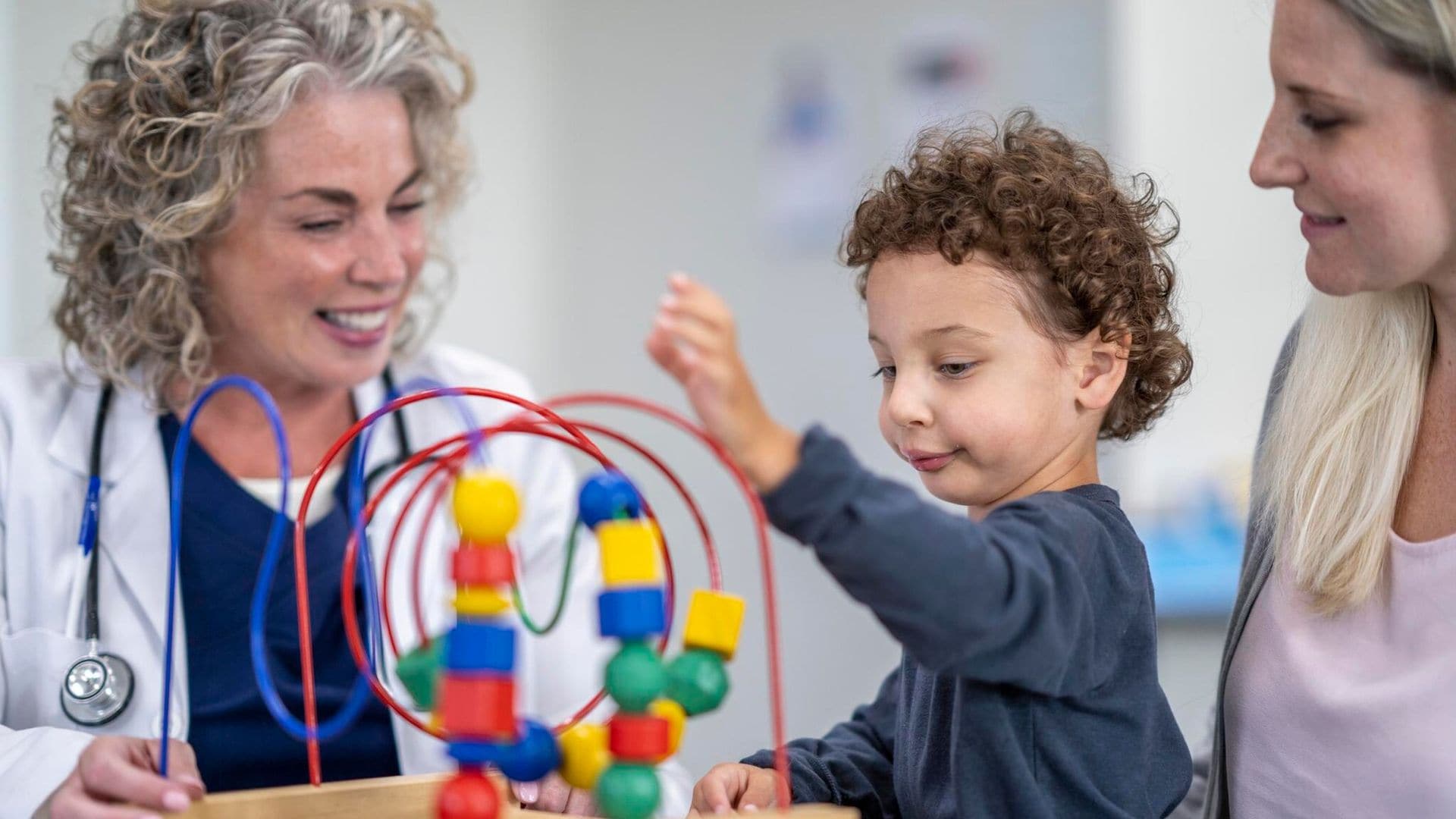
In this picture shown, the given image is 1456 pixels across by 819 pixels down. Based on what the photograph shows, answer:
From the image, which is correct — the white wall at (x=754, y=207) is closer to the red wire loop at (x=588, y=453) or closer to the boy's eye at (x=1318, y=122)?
the boy's eye at (x=1318, y=122)

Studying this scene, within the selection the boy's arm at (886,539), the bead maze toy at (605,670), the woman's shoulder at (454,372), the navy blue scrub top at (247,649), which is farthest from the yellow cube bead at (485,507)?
the woman's shoulder at (454,372)

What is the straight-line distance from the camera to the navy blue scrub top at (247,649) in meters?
1.35

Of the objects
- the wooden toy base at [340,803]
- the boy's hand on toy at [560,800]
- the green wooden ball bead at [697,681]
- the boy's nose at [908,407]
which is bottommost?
the boy's hand on toy at [560,800]

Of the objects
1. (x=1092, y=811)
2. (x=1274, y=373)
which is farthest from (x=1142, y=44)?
(x=1092, y=811)

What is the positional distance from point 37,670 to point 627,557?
916 millimetres

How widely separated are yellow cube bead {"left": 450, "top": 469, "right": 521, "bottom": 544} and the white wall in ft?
5.81

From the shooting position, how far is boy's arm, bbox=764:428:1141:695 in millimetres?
709

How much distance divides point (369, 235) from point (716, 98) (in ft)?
5.56

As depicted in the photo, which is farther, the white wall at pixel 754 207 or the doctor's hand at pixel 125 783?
the white wall at pixel 754 207

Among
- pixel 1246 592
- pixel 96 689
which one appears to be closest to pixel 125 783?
pixel 96 689

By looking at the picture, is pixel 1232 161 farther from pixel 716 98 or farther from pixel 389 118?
pixel 389 118

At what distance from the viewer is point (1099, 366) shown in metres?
0.98

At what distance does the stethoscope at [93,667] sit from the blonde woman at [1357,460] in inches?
41.5

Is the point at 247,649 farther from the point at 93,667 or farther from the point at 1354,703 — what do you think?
the point at 1354,703
